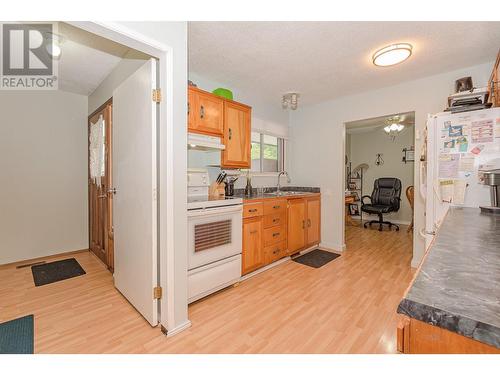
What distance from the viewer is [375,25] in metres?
1.82

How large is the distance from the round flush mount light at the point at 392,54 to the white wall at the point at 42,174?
3927 mm

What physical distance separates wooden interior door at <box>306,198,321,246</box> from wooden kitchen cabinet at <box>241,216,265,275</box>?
1.08m

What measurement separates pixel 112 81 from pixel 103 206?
1.52 metres

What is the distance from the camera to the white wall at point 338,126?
2.74 meters

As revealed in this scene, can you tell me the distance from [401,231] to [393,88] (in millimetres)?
2972

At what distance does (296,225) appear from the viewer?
321 centimetres

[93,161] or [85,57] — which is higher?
[85,57]

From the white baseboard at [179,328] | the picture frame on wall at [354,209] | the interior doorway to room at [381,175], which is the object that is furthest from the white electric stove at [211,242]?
the picture frame on wall at [354,209]

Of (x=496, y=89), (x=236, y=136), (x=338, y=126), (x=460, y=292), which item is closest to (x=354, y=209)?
(x=338, y=126)

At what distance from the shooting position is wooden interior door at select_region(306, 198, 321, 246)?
347cm

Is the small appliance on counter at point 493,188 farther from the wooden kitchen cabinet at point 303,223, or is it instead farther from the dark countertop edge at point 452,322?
the wooden kitchen cabinet at point 303,223

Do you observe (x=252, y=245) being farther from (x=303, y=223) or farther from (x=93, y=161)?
(x=93, y=161)
